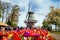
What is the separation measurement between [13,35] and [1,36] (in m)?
0.27

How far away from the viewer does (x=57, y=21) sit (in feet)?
298

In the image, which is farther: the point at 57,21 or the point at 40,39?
the point at 57,21

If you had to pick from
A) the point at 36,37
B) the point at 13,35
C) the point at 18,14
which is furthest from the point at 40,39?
the point at 18,14

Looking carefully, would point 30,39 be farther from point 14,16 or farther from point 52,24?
point 52,24

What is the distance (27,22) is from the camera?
27656 millimetres

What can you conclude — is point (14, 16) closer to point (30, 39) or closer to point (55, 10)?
point (55, 10)

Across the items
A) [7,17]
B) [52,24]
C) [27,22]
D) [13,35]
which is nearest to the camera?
[13,35]

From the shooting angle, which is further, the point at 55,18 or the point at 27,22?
the point at 55,18

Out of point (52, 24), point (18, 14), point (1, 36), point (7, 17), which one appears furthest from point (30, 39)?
point (52, 24)

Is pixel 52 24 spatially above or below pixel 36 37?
below

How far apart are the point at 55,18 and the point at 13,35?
87.1 meters

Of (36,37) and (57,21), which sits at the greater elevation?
(36,37)

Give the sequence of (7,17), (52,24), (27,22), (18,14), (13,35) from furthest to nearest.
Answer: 1. (52,24)
2. (18,14)
3. (7,17)
4. (27,22)
5. (13,35)

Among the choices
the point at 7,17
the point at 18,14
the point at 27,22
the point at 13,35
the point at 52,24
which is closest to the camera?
the point at 13,35
